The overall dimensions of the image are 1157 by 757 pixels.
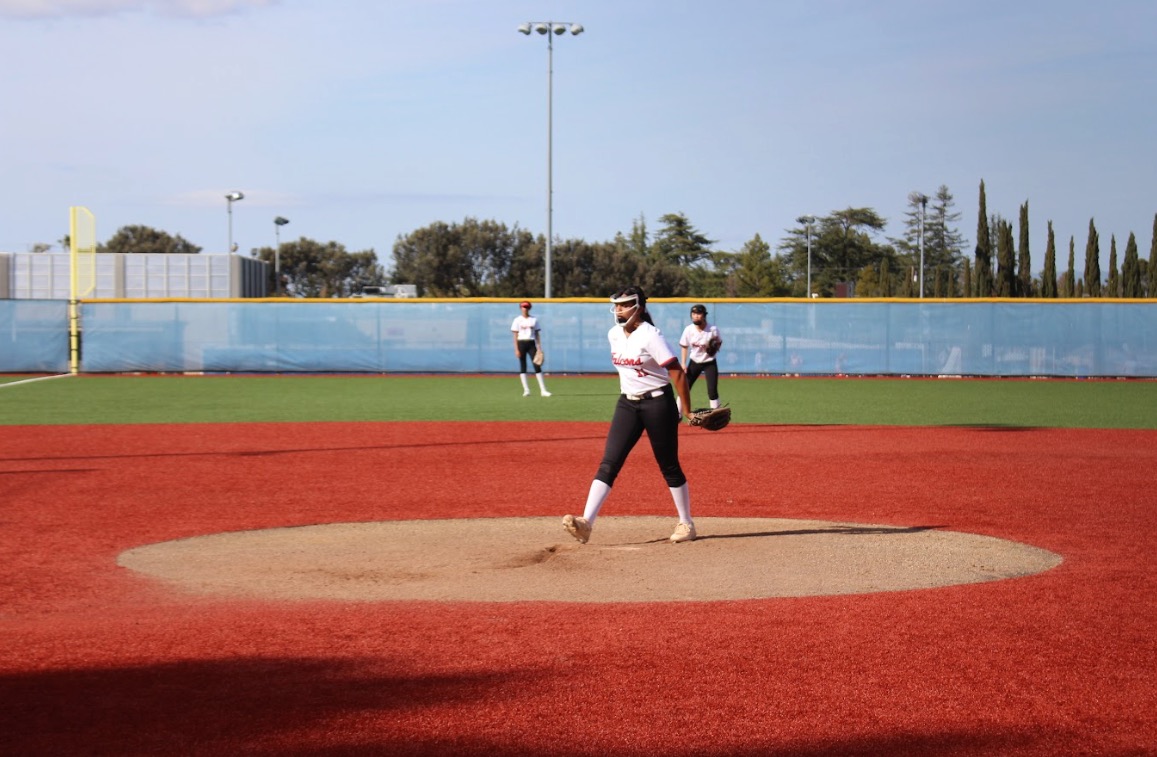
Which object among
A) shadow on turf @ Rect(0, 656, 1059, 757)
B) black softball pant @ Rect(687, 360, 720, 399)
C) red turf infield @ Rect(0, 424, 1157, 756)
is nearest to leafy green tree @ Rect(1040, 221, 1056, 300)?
black softball pant @ Rect(687, 360, 720, 399)

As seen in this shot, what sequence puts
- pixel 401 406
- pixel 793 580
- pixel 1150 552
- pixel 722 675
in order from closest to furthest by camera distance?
pixel 722 675
pixel 793 580
pixel 1150 552
pixel 401 406

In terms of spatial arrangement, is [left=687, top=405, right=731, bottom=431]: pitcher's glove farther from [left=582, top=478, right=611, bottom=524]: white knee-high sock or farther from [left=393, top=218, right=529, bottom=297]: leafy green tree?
[left=393, top=218, right=529, bottom=297]: leafy green tree

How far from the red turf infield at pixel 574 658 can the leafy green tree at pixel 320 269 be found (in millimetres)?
87920

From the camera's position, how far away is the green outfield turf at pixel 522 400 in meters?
20.7

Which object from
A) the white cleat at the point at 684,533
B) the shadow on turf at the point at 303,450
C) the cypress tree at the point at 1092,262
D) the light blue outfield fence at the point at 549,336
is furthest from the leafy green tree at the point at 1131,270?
the white cleat at the point at 684,533

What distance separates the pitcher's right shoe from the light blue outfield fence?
2638 centimetres

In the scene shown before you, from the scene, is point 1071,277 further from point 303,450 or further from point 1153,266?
point 303,450

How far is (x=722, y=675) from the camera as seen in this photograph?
17.5ft

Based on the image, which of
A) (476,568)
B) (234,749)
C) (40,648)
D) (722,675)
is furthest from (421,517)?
(234,749)

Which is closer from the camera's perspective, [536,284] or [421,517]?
[421,517]

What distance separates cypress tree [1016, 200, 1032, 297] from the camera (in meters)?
72.2

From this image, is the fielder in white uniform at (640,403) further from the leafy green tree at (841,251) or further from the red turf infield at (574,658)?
the leafy green tree at (841,251)

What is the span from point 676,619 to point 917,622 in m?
1.27

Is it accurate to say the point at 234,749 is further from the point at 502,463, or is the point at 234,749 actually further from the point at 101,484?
the point at 502,463
